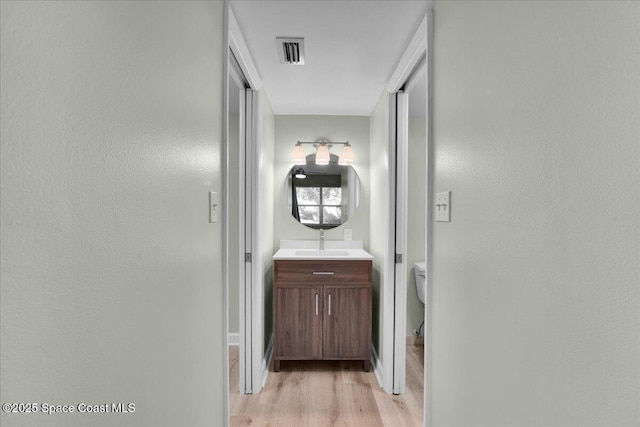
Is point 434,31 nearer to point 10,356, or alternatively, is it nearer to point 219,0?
point 219,0

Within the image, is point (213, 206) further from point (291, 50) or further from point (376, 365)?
point (376, 365)

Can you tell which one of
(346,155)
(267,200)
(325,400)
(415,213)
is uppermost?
(346,155)

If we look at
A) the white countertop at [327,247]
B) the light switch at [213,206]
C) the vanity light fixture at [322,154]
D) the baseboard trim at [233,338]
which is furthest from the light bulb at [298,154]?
the light switch at [213,206]

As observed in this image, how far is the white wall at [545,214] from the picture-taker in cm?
63

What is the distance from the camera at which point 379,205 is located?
2.94 metres

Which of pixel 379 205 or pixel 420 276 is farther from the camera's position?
pixel 420 276

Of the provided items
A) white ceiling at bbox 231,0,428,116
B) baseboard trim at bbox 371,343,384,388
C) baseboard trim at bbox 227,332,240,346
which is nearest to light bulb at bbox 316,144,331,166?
white ceiling at bbox 231,0,428,116

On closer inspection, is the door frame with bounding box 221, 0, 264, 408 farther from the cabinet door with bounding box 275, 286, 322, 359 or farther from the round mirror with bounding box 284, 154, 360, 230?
the round mirror with bounding box 284, 154, 360, 230

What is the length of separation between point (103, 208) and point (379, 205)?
2.35m

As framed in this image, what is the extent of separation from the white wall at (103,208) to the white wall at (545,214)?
89 cm

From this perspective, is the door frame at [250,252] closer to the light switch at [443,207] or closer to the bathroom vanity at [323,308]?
the bathroom vanity at [323,308]

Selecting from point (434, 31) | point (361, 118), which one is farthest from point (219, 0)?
point (361, 118)

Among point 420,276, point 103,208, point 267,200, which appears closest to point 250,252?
point 267,200

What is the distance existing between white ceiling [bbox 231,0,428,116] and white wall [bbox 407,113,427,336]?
0.82 metres
